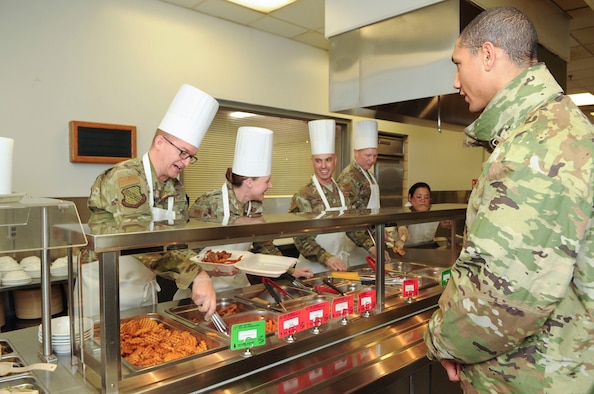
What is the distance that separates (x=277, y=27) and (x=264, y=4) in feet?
1.75

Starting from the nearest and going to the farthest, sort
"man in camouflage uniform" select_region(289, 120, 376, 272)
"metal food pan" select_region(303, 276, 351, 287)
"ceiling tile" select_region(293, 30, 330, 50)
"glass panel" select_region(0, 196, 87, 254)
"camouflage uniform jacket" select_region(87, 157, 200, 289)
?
"glass panel" select_region(0, 196, 87, 254)
"camouflage uniform jacket" select_region(87, 157, 200, 289)
"metal food pan" select_region(303, 276, 351, 287)
"man in camouflage uniform" select_region(289, 120, 376, 272)
"ceiling tile" select_region(293, 30, 330, 50)

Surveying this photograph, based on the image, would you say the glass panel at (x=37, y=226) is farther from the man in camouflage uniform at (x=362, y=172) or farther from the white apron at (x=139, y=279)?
the man in camouflage uniform at (x=362, y=172)

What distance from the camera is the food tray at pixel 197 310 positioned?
150 centimetres

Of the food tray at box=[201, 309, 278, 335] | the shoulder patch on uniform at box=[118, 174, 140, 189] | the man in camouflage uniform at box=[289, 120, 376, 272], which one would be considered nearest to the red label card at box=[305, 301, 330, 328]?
the food tray at box=[201, 309, 278, 335]

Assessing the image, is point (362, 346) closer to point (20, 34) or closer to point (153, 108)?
point (153, 108)

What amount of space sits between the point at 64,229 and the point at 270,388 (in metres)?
0.69

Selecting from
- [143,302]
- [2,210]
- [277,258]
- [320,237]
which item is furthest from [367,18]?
[2,210]

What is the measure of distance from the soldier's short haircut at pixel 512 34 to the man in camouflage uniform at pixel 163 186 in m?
1.09

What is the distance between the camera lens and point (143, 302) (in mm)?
1700

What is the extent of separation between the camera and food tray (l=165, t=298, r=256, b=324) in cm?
150

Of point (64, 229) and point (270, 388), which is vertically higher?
point (64, 229)

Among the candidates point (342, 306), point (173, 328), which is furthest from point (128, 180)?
point (342, 306)

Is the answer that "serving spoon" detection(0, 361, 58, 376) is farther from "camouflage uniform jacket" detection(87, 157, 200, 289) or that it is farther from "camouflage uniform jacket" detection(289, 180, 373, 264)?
"camouflage uniform jacket" detection(289, 180, 373, 264)

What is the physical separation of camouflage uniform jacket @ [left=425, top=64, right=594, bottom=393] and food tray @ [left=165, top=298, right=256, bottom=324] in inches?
31.0
